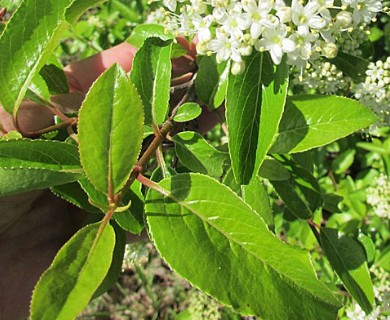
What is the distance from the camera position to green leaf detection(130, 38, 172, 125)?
1.18 meters

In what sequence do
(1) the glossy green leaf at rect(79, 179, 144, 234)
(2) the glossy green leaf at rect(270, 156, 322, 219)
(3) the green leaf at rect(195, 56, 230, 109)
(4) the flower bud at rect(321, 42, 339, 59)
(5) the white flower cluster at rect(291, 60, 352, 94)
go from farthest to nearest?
(2) the glossy green leaf at rect(270, 156, 322, 219)
(5) the white flower cluster at rect(291, 60, 352, 94)
(3) the green leaf at rect(195, 56, 230, 109)
(1) the glossy green leaf at rect(79, 179, 144, 234)
(4) the flower bud at rect(321, 42, 339, 59)

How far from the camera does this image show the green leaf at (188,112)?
1207mm

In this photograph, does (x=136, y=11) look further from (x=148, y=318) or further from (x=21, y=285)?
(x=148, y=318)

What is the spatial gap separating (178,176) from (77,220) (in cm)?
94

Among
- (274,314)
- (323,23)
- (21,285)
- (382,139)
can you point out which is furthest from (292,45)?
(382,139)

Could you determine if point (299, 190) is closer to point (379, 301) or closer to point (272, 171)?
point (272, 171)

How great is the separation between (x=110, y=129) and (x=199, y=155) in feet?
1.22

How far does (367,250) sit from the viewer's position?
1997mm

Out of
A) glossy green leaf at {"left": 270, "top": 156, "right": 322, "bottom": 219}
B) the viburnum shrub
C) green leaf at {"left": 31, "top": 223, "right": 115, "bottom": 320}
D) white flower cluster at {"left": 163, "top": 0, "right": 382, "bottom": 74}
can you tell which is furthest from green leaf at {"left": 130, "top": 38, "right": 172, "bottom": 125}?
glossy green leaf at {"left": 270, "top": 156, "right": 322, "bottom": 219}

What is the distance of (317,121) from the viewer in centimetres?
119

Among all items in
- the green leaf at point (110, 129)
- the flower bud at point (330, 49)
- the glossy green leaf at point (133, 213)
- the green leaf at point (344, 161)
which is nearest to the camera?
the green leaf at point (110, 129)

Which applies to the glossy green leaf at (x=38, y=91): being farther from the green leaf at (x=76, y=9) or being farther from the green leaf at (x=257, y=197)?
the green leaf at (x=257, y=197)

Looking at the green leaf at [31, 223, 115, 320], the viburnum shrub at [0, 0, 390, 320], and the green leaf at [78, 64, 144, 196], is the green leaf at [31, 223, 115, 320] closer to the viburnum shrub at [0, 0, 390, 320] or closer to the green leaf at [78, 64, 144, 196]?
the viburnum shrub at [0, 0, 390, 320]

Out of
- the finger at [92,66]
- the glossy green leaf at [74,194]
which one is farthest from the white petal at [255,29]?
the finger at [92,66]
